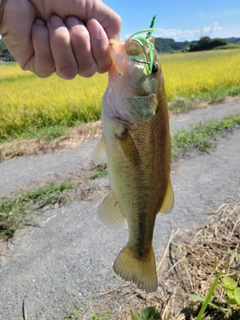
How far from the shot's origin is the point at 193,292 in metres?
2.82

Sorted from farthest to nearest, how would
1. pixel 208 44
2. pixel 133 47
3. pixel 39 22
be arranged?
1. pixel 208 44
2. pixel 39 22
3. pixel 133 47

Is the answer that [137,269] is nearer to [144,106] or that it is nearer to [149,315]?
[149,315]

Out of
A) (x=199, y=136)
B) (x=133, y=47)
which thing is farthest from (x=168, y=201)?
(x=199, y=136)

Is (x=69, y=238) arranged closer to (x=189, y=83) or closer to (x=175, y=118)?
(x=175, y=118)

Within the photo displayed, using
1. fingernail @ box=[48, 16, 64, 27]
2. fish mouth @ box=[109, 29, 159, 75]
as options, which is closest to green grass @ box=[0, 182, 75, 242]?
fingernail @ box=[48, 16, 64, 27]

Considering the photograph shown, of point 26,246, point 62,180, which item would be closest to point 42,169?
point 62,180

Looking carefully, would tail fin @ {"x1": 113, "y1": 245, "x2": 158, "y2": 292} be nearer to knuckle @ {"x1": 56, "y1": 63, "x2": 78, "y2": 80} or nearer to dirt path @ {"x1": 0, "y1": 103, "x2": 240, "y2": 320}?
knuckle @ {"x1": 56, "y1": 63, "x2": 78, "y2": 80}

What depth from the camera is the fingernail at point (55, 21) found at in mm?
1558

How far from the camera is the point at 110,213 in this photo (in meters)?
1.82

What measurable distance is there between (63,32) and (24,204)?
333cm

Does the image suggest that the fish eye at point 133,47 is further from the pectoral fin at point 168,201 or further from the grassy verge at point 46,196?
the grassy verge at point 46,196

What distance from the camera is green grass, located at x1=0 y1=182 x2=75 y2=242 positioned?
3887mm

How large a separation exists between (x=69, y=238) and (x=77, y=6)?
110 inches

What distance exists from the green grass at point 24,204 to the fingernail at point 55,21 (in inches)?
113
